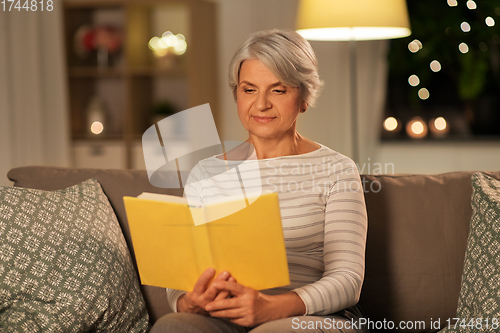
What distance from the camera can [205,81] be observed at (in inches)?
125

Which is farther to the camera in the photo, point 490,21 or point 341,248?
point 490,21

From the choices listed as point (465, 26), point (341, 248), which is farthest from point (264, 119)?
point (465, 26)

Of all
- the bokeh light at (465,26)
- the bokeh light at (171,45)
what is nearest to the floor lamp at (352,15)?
the bokeh light at (465,26)

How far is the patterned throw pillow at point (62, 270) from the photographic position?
1070 millimetres

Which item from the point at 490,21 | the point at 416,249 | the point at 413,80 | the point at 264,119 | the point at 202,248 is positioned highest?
the point at 490,21

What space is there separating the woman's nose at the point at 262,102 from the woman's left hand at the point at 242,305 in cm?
40

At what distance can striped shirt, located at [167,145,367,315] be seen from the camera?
3.28ft

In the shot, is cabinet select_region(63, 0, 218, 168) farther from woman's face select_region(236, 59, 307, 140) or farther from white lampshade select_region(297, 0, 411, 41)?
woman's face select_region(236, 59, 307, 140)

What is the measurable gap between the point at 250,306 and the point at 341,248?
0.25 m

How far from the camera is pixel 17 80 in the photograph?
291cm

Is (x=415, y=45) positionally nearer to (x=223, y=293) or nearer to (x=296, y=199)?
(x=296, y=199)

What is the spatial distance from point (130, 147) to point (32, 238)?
7.00ft

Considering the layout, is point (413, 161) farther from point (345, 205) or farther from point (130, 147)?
point (345, 205)

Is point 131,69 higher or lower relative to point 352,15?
lower
